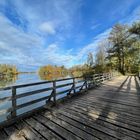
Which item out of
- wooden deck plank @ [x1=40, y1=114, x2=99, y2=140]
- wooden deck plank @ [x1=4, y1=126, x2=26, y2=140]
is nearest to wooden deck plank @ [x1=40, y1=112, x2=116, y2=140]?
wooden deck plank @ [x1=40, y1=114, x2=99, y2=140]

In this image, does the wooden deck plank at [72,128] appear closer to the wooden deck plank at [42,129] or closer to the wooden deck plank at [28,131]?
the wooden deck plank at [42,129]

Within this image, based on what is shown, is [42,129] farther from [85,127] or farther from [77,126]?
[85,127]

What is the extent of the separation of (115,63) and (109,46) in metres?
4.73

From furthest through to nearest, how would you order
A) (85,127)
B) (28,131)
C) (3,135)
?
1. (85,127)
2. (28,131)
3. (3,135)

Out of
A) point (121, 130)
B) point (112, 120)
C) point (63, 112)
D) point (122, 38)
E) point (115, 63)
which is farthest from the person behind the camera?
point (115, 63)

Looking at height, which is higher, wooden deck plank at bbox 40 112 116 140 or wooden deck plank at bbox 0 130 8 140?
wooden deck plank at bbox 40 112 116 140

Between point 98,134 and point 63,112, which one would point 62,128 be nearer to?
point 98,134

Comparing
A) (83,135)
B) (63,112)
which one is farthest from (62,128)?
(63,112)

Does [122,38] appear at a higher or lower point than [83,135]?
higher

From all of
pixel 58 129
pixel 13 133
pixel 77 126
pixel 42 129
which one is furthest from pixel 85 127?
pixel 13 133

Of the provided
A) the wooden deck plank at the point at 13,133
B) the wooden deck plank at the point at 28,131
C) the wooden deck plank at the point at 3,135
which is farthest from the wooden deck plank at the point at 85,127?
the wooden deck plank at the point at 3,135

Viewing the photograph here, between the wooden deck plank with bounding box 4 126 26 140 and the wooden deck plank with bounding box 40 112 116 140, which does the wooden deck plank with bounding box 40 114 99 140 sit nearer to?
the wooden deck plank with bounding box 40 112 116 140

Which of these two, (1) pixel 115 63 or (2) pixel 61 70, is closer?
(1) pixel 115 63

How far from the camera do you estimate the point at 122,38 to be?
1206 inches
